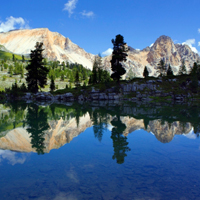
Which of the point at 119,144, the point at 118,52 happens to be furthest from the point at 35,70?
the point at 119,144

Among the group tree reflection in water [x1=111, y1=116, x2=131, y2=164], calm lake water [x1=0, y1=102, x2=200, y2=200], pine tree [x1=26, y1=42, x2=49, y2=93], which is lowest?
calm lake water [x1=0, y1=102, x2=200, y2=200]

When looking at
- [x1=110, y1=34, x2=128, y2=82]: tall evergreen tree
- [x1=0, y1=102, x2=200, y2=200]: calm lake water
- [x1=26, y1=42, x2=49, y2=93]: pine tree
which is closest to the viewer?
[x1=0, y1=102, x2=200, y2=200]: calm lake water

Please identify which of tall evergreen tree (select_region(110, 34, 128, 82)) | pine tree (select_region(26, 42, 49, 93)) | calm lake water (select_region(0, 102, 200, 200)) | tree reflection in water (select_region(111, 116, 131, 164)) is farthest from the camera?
pine tree (select_region(26, 42, 49, 93))

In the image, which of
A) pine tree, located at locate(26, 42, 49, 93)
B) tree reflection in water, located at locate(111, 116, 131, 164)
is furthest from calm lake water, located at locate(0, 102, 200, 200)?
pine tree, located at locate(26, 42, 49, 93)

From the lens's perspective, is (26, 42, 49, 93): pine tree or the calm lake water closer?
the calm lake water

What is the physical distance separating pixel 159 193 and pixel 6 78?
167m

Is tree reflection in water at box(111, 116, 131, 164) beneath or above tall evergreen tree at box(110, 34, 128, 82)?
beneath

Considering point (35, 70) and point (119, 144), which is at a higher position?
point (35, 70)

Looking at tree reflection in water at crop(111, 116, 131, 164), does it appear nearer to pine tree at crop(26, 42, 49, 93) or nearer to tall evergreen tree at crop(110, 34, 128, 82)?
tall evergreen tree at crop(110, 34, 128, 82)

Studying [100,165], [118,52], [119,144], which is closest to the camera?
[100,165]

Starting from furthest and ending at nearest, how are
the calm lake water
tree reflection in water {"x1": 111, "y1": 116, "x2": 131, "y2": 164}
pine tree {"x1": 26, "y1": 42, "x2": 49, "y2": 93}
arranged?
pine tree {"x1": 26, "y1": 42, "x2": 49, "y2": 93} < tree reflection in water {"x1": 111, "y1": 116, "x2": 131, "y2": 164} < the calm lake water

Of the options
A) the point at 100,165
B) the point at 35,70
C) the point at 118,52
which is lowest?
the point at 100,165

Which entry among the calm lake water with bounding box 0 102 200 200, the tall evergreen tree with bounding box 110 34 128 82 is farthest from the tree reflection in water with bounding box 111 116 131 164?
the tall evergreen tree with bounding box 110 34 128 82

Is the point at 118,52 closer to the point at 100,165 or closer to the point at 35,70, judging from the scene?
the point at 35,70
